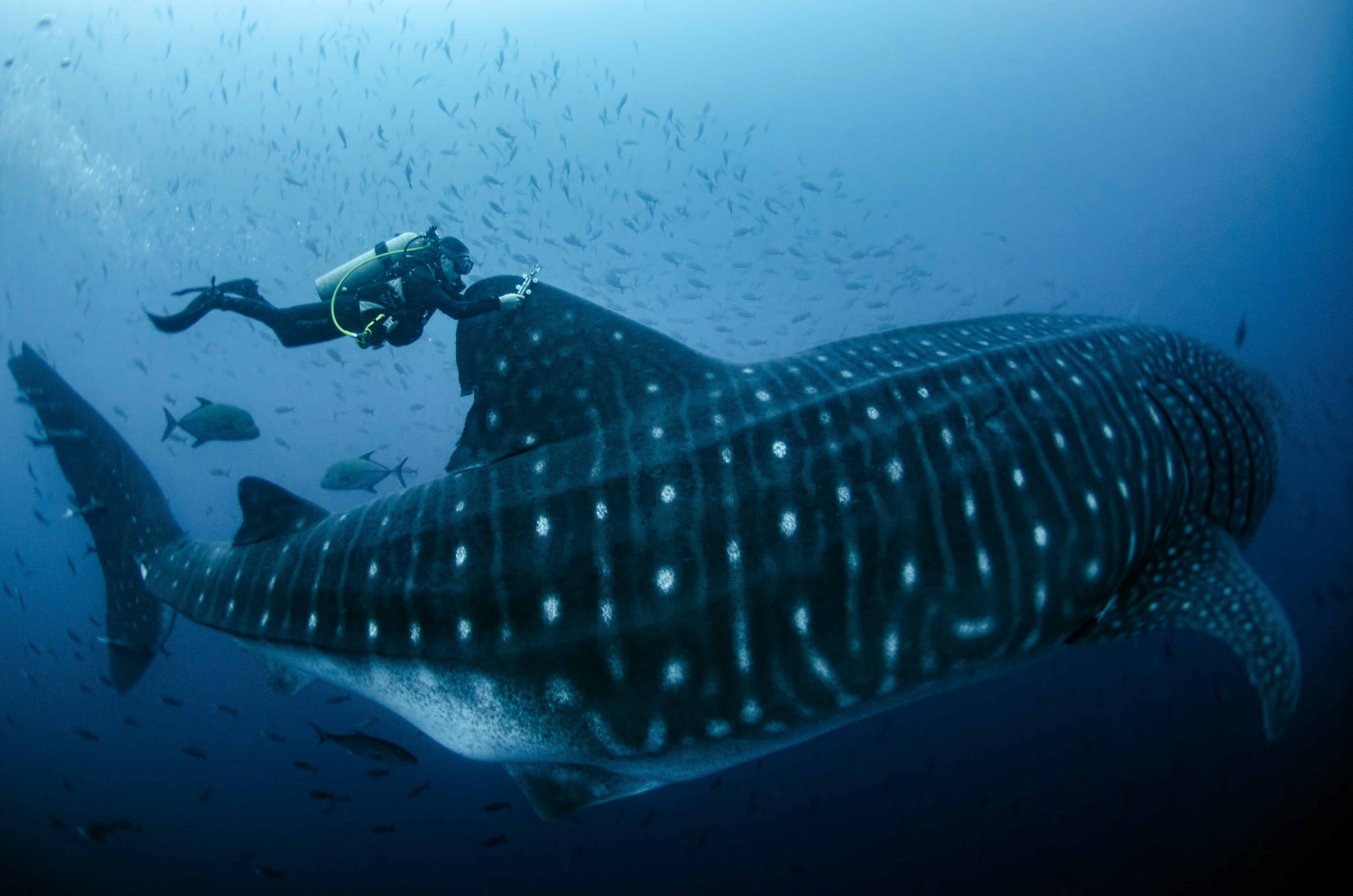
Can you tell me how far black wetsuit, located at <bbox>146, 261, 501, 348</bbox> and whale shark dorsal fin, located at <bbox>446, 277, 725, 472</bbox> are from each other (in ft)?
5.00


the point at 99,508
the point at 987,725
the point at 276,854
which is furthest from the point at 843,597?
the point at 276,854

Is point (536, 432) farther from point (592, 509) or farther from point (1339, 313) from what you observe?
point (1339, 313)

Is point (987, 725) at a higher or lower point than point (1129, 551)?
lower

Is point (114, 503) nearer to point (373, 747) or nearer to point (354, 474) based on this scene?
point (354, 474)

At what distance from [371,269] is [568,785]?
13.3 feet

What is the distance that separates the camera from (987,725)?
732cm

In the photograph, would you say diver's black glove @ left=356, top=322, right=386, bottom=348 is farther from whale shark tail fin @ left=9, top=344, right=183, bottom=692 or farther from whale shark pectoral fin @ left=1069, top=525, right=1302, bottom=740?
whale shark pectoral fin @ left=1069, top=525, right=1302, bottom=740

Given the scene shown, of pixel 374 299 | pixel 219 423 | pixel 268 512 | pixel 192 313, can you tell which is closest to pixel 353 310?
pixel 374 299

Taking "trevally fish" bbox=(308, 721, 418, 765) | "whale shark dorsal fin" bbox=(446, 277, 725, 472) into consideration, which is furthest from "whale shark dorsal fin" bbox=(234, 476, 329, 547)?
"trevally fish" bbox=(308, 721, 418, 765)

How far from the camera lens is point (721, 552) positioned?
77.7 inches

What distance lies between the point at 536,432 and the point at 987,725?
797cm

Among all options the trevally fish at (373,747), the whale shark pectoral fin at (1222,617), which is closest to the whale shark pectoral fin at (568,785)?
the trevally fish at (373,747)

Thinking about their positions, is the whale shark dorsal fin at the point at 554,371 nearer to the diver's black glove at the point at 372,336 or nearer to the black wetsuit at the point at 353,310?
the black wetsuit at the point at 353,310

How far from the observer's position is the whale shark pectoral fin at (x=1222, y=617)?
2504 millimetres
